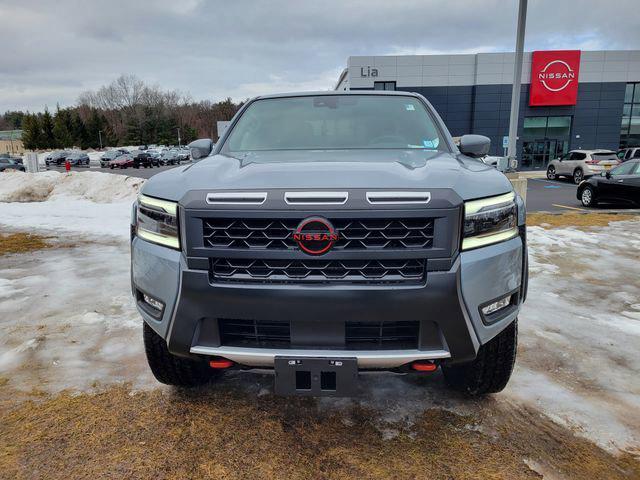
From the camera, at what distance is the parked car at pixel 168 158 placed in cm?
4783

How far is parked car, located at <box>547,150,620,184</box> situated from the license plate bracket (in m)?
22.7

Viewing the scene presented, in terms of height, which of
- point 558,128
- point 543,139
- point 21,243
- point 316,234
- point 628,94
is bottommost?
point 21,243

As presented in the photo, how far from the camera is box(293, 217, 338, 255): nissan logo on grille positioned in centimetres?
201

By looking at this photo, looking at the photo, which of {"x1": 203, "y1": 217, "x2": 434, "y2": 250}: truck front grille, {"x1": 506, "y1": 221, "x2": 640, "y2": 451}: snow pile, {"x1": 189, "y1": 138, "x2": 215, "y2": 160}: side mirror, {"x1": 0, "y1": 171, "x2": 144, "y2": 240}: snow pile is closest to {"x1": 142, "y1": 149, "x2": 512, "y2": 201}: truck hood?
{"x1": 203, "y1": 217, "x2": 434, "y2": 250}: truck front grille

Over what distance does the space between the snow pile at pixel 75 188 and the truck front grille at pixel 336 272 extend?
1170 cm

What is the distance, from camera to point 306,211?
79.4 inches

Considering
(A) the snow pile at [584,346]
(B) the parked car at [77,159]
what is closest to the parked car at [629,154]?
(A) the snow pile at [584,346]

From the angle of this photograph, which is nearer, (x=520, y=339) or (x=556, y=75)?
(x=520, y=339)

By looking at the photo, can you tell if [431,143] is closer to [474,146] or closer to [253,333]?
[474,146]

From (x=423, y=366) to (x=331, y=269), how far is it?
635mm

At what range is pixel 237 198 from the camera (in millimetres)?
2070

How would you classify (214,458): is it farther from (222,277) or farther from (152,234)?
(152,234)

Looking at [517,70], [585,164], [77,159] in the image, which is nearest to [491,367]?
[517,70]

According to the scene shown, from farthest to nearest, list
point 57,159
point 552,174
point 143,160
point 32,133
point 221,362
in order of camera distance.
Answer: point 32,133, point 57,159, point 143,160, point 552,174, point 221,362
